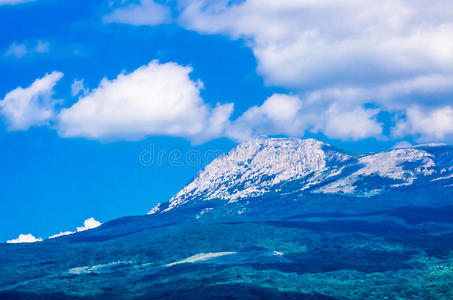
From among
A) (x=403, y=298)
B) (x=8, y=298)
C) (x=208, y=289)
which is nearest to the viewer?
(x=403, y=298)

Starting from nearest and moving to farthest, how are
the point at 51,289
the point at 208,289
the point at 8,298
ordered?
1. the point at 208,289
2. the point at 8,298
3. the point at 51,289

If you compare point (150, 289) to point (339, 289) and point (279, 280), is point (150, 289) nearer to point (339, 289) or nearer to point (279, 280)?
point (279, 280)

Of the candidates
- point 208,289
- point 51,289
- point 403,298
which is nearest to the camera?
point 403,298

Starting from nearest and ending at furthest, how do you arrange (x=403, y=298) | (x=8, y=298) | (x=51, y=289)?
(x=403, y=298), (x=8, y=298), (x=51, y=289)

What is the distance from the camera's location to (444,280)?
587 ft

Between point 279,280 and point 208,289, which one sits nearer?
point 208,289

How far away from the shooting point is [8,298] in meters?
185

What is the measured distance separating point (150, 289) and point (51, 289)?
126ft

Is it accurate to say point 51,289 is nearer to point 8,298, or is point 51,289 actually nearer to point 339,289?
point 8,298

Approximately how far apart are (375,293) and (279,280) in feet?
116

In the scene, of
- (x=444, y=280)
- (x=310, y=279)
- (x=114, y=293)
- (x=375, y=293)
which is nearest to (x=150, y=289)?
(x=114, y=293)

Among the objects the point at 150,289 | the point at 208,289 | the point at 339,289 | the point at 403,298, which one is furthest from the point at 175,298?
the point at 403,298

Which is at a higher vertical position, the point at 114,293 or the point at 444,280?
the point at 114,293

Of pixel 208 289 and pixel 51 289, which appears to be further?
pixel 51 289
